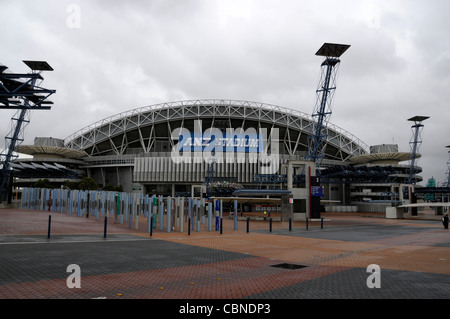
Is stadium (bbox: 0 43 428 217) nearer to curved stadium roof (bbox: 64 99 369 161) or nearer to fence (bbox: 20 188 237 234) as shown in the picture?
curved stadium roof (bbox: 64 99 369 161)

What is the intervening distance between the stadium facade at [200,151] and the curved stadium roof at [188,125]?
226 millimetres

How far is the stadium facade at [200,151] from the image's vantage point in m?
74.6

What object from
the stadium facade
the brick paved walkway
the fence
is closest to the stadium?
the stadium facade

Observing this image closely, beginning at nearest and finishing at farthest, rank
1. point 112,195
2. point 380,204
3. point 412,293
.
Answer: point 412,293, point 112,195, point 380,204

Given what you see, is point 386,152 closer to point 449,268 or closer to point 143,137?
point 143,137

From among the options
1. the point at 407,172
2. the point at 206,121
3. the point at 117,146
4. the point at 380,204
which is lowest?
the point at 380,204

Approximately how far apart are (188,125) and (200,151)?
943cm

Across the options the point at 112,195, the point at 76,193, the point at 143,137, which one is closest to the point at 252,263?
the point at 112,195

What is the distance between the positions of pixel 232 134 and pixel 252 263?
66.3 m

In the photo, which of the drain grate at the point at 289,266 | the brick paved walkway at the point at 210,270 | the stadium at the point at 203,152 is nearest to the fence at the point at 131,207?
the brick paved walkway at the point at 210,270

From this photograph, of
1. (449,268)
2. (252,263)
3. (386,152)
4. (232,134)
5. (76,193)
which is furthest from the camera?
(386,152)

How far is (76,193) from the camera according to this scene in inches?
1409

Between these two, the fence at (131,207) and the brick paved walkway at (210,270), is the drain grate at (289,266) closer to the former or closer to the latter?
the brick paved walkway at (210,270)

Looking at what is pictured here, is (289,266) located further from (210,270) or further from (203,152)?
(203,152)
